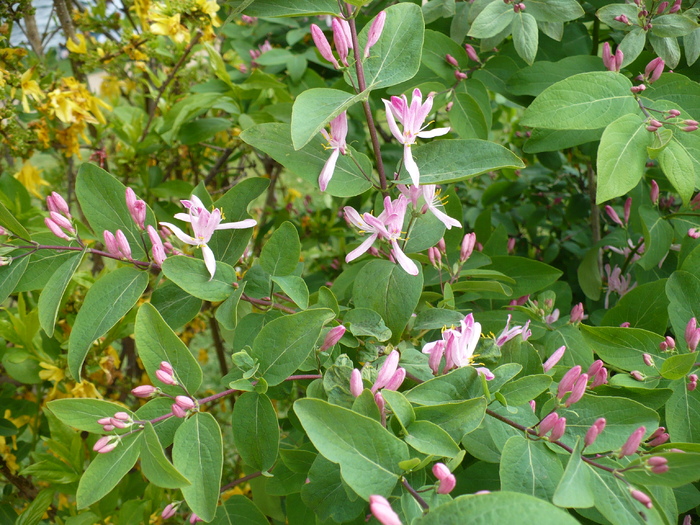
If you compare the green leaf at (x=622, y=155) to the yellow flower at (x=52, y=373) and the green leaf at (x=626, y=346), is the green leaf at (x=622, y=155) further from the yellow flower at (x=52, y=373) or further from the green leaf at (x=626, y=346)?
the yellow flower at (x=52, y=373)

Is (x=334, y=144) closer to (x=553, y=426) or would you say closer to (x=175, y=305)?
(x=175, y=305)

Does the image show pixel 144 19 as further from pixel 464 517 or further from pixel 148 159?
pixel 464 517

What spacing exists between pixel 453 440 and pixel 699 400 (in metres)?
0.44

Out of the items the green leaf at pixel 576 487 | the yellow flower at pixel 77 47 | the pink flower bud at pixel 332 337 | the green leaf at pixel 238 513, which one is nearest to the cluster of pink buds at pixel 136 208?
the pink flower bud at pixel 332 337

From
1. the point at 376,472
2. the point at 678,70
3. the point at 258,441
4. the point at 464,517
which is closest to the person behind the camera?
the point at 464,517

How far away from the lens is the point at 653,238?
120cm

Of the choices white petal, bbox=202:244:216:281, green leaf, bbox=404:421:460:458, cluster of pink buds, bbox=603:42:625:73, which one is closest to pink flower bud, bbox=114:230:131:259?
white petal, bbox=202:244:216:281

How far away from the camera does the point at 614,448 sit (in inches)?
28.2

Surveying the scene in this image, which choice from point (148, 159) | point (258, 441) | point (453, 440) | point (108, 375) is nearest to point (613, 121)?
point (453, 440)

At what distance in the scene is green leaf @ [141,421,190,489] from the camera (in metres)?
0.64

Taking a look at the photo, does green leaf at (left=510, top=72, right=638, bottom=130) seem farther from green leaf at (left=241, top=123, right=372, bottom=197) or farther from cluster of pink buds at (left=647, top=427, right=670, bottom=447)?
cluster of pink buds at (left=647, top=427, right=670, bottom=447)

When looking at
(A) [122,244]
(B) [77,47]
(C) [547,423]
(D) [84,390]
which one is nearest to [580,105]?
(C) [547,423]

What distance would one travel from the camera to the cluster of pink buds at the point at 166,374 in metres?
0.75

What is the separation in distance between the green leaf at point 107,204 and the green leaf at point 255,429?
29 centimetres
